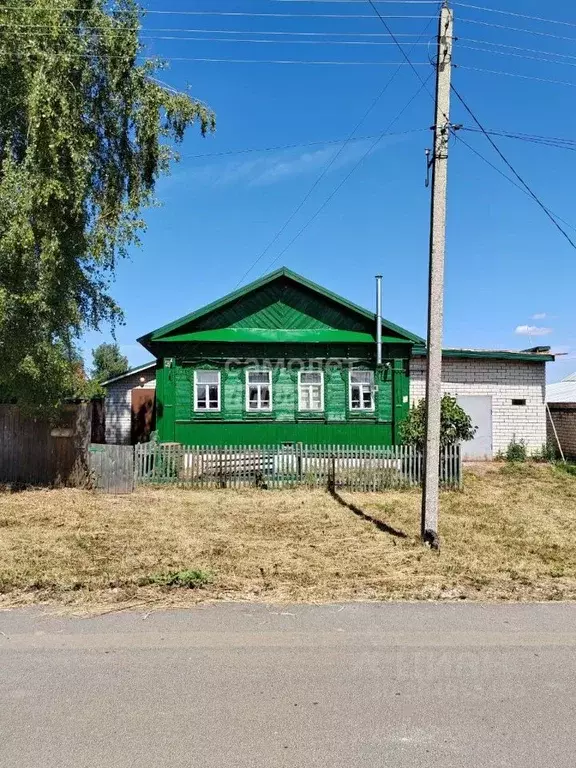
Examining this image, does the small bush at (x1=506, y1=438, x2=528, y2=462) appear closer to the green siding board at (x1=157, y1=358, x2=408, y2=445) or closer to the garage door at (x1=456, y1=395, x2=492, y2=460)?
the garage door at (x1=456, y1=395, x2=492, y2=460)

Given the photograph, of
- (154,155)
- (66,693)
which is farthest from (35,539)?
(154,155)

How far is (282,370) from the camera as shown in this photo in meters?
17.9

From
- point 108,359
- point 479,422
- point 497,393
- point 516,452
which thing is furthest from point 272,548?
point 108,359

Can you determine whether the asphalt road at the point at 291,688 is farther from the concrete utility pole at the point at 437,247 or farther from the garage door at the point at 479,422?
the garage door at the point at 479,422

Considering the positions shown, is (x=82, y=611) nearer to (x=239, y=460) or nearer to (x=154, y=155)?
(x=239, y=460)

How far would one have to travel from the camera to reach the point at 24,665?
4070mm

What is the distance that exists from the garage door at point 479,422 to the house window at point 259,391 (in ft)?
20.6

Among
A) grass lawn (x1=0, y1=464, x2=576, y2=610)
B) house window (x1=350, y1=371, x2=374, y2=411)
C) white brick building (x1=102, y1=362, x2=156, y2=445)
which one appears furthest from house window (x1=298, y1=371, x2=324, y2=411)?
white brick building (x1=102, y1=362, x2=156, y2=445)

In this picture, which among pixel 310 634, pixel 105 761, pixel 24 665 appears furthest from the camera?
pixel 310 634

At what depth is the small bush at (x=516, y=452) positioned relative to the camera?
1859cm

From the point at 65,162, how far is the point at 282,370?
28.2 ft

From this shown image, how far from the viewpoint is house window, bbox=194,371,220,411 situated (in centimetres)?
1761

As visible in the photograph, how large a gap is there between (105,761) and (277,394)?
15.0 metres

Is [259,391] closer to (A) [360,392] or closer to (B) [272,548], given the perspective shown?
(A) [360,392]
